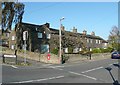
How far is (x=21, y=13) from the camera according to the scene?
149ft

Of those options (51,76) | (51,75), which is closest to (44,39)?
(51,75)

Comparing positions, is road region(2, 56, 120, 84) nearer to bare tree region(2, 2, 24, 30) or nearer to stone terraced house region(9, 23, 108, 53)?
bare tree region(2, 2, 24, 30)

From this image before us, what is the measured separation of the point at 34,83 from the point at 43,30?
44.7m

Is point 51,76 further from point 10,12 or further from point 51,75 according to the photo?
point 10,12

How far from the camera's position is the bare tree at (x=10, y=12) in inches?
1669

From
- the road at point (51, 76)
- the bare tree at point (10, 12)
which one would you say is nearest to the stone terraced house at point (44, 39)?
the bare tree at point (10, 12)

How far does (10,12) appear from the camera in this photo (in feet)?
142

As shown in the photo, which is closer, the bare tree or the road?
the road

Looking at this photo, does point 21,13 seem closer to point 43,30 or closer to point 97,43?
point 43,30

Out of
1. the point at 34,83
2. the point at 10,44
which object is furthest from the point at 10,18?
the point at 34,83

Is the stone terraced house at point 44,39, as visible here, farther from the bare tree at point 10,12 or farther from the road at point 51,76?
the road at point 51,76

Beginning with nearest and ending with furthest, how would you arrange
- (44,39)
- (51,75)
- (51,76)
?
(51,76), (51,75), (44,39)

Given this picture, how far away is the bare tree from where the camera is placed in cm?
4239

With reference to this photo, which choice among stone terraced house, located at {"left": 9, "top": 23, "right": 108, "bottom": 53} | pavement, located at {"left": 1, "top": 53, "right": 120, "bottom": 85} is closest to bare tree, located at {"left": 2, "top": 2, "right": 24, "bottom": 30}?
stone terraced house, located at {"left": 9, "top": 23, "right": 108, "bottom": 53}
